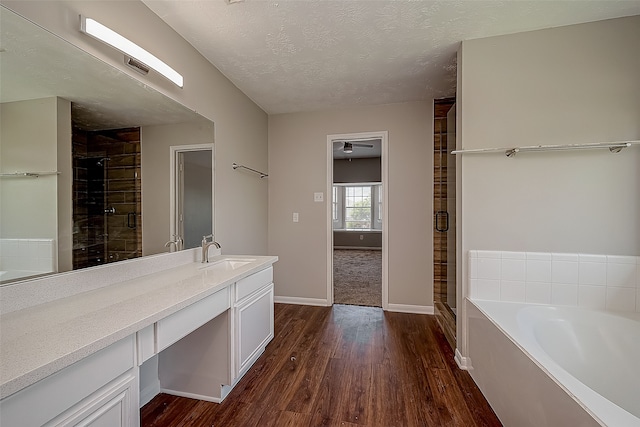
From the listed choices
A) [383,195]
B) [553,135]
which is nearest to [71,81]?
[383,195]

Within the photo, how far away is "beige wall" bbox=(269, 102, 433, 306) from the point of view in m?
3.03

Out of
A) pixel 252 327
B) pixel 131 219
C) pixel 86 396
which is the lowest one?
pixel 252 327

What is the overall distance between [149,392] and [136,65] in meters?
1.94

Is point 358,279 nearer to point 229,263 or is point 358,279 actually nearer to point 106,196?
point 229,263

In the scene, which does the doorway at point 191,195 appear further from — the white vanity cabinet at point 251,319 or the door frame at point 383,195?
the door frame at point 383,195

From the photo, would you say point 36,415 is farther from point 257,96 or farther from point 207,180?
point 257,96

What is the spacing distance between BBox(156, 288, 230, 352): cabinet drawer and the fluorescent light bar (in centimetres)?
134

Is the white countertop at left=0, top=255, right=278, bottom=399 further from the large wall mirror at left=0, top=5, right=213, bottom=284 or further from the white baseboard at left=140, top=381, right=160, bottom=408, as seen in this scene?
the white baseboard at left=140, top=381, right=160, bottom=408

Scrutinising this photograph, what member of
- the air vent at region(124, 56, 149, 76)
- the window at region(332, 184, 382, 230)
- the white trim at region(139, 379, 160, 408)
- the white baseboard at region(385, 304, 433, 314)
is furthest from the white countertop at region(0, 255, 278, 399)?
the window at region(332, 184, 382, 230)

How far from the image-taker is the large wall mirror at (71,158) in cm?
102

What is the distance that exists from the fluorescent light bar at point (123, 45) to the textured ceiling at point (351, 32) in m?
0.36

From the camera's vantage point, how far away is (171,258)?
1.83 m

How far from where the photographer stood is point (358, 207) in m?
7.66

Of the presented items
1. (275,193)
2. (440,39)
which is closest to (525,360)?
(440,39)
